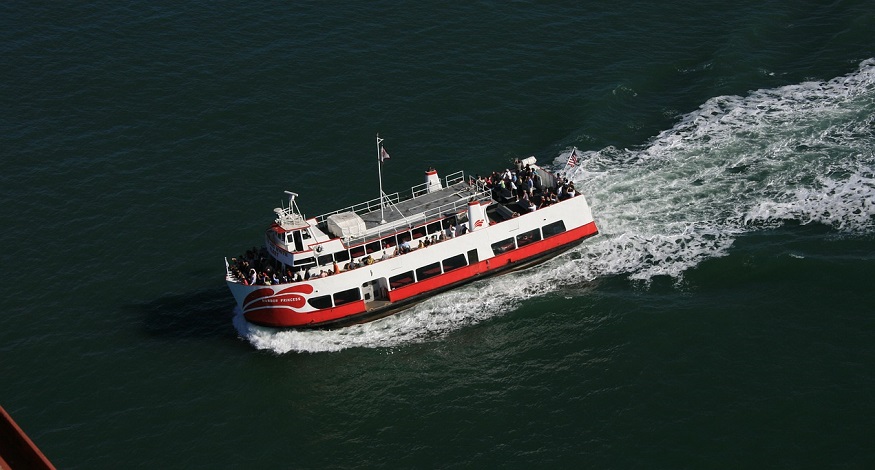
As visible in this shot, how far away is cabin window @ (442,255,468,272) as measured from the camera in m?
67.9

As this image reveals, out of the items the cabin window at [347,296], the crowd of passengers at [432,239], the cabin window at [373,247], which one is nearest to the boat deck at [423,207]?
the cabin window at [373,247]

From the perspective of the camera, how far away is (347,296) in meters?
65.9

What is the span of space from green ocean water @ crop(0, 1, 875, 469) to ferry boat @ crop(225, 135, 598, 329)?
161 cm

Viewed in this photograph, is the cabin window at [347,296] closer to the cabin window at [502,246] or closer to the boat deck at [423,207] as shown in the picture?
the boat deck at [423,207]

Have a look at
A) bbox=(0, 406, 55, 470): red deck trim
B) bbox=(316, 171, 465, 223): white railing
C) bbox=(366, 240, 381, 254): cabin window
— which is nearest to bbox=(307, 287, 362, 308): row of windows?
bbox=(366, 240, 381, 254): cabin window

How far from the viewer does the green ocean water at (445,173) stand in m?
57.0

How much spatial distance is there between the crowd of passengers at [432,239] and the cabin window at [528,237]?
5.25 feet

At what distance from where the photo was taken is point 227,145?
85000 millimetres

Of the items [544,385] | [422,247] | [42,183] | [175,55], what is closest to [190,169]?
[42,183]

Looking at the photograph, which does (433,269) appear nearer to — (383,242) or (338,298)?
(383,242)

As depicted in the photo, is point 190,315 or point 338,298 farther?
point 190,315

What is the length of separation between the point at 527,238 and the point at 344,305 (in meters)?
13.5

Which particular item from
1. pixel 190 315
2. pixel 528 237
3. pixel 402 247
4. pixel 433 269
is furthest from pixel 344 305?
pixel 528 237

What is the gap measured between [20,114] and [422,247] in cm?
4343
